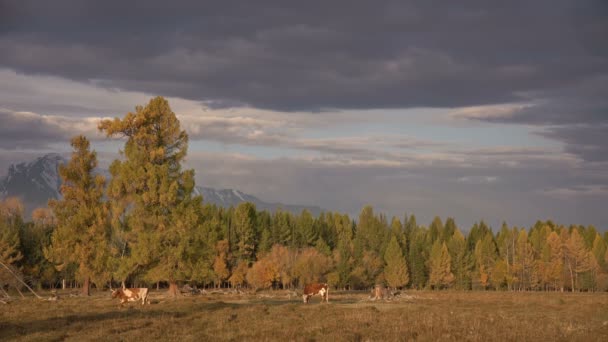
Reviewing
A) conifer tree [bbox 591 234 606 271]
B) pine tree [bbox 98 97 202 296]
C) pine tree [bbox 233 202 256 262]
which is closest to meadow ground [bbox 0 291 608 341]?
pine tree [bbox 98 97 202 296]

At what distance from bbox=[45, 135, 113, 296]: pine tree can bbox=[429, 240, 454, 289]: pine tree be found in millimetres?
70031

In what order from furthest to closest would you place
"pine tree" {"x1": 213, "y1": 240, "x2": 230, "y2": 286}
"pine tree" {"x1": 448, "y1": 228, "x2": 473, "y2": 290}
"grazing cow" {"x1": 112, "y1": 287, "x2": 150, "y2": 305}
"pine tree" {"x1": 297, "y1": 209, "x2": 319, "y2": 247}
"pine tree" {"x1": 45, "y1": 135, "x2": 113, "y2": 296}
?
1. "pine tree" {"x1": 297, "y1": 209, "x2": 319, "y2": 247}
2. "pine tree" {"x1": 448, "y1": 228, "x2": 473, "y2": 290}
3. "pine tree" {"x1": 213, "y1": 240, "x2": 230, "y2": 286}
4. "pine tree" {"x1": 45, "y1": 135, "x2": 113, "y2": 296}
5. "grazing cow" {"x1": 112, "y1": 287, "x2": 150, "y2": 305}

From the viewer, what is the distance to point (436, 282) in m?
106

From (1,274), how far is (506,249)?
317 feet

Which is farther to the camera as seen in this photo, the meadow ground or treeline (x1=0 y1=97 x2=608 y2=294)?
treeline (x1=0 y1=97 x2=608 y2=294)

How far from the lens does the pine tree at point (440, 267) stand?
347 ft

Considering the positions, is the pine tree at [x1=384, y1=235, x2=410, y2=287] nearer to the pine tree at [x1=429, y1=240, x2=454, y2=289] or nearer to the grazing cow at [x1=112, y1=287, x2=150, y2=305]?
the pine tree at [x1=429, y1=240, x2=454, y2=289]

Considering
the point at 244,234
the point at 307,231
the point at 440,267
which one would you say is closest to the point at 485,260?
the point at 440,267

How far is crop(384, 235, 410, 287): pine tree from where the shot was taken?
10306 cm

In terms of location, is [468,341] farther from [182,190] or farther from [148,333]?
[182,190]

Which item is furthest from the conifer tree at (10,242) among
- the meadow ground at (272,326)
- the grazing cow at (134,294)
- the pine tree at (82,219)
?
the meadow ground at (272,326)

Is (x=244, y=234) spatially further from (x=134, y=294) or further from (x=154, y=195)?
(x=134, y=294)

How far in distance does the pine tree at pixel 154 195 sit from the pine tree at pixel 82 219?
5.21 meters

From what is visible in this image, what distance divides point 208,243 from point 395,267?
207 ft
